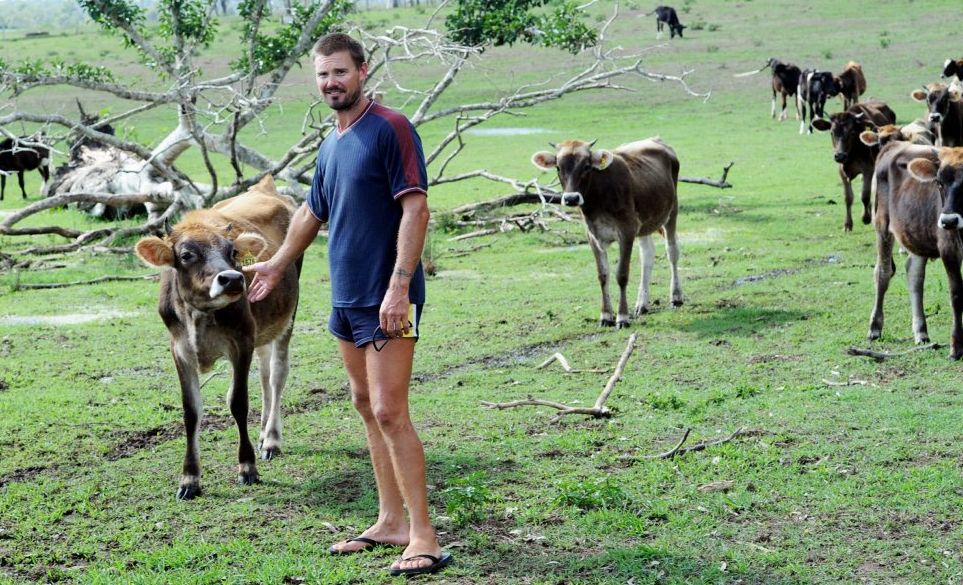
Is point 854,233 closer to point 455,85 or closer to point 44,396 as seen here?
point 44,396

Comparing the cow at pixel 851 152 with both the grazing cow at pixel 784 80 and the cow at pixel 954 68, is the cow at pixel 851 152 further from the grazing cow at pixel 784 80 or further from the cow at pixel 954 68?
→ the grazing cow at pixel 784 80

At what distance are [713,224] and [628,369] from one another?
8270mm

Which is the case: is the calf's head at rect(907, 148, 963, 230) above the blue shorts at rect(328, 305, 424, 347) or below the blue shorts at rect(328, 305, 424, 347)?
below

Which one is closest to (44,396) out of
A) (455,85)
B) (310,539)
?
(310,539)

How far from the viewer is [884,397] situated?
326 inches

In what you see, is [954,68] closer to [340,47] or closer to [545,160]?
[545,160]

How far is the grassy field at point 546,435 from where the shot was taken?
19.0ft

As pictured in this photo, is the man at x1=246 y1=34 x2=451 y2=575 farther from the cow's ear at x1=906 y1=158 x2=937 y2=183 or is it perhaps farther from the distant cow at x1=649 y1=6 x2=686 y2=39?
the distant cow at x1=649 y1=6 x2=686 y2=39

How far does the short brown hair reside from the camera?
207 inches

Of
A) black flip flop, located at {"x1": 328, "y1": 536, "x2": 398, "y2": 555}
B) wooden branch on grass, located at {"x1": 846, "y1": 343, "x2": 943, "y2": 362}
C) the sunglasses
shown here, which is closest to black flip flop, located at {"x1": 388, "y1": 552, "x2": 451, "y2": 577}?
black flip flop, located at {"x1": 328, "y1": 536, "x2": 398, "y2": 555}

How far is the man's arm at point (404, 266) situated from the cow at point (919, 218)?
504cm

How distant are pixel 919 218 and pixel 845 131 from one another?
689 centimetres

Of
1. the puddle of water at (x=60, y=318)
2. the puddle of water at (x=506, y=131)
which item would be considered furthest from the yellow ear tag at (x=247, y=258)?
the puddle of water at (x=506, y=131)

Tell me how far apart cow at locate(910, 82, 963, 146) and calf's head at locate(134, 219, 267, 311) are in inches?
572
